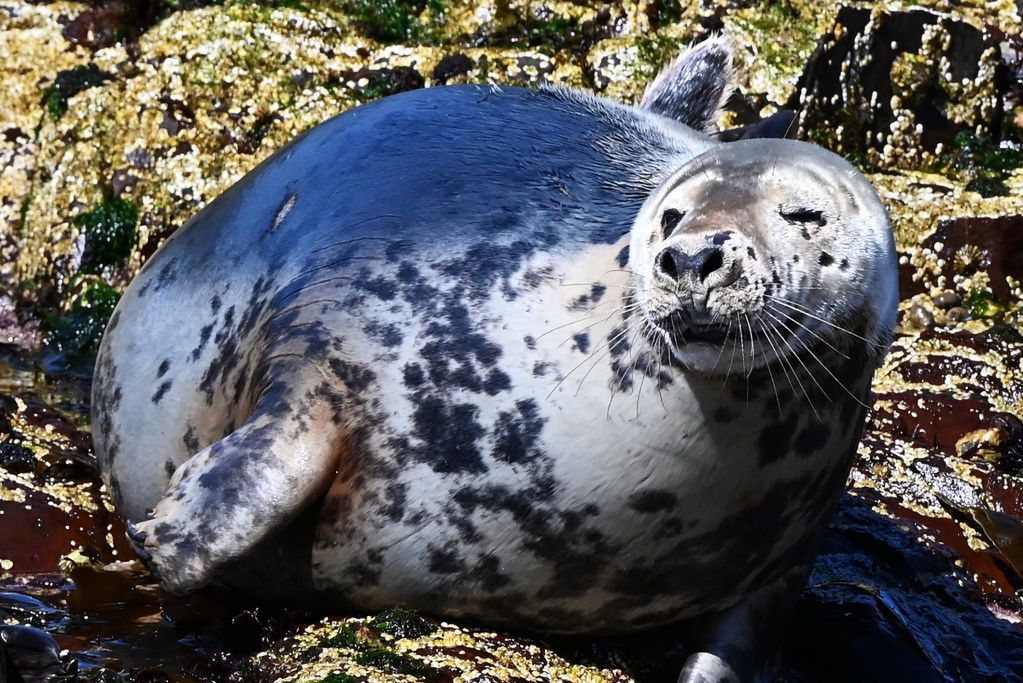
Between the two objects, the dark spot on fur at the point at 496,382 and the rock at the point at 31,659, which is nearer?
the rock at the point at 31,659

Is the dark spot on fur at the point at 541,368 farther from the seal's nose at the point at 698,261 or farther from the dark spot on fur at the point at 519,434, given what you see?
the seal's nose at the point at 698,261

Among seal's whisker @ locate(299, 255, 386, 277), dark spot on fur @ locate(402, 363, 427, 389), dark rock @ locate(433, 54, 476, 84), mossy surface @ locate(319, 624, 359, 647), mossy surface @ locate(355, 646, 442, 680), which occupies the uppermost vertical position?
dark rock @ locate(433, 54, 476, 84)

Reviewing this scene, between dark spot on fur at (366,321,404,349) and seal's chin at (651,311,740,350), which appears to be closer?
seal's chin at (651,311,740,350)

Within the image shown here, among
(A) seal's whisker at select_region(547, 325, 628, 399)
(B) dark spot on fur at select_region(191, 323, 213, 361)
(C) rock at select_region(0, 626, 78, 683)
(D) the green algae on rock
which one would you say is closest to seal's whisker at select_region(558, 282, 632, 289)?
(A) seal's whisker at select_region(547, 325, 628, 399)

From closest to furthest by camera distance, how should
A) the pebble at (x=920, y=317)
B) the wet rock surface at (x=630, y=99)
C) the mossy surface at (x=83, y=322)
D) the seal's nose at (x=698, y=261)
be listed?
the seal's nose at (x=698, y=261)
the wet rock surface at (x=630, y=99)
the pebble at (x=920, y=317)
the mossy surface at (x=83, y=322)

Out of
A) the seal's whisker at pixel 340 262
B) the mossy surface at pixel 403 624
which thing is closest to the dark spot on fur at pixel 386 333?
the seal's whisker at pixel 340 262

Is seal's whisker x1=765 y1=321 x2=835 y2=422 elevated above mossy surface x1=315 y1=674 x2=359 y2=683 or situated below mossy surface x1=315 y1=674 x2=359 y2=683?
above

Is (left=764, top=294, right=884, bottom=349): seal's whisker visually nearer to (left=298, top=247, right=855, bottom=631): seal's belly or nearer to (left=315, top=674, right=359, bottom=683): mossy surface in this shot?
(left=298, top=247, right=855, bottom=631): seal's belly

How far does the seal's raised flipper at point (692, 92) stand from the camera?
18.6 ft

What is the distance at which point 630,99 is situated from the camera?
23.3 feet

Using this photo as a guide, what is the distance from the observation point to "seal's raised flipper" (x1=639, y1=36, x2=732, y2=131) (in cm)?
566

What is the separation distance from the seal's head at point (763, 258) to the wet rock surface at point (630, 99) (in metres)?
1.28

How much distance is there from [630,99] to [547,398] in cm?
360

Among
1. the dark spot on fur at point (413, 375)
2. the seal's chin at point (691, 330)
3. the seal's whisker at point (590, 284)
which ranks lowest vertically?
the dark spot on fur at point (413, 375)
